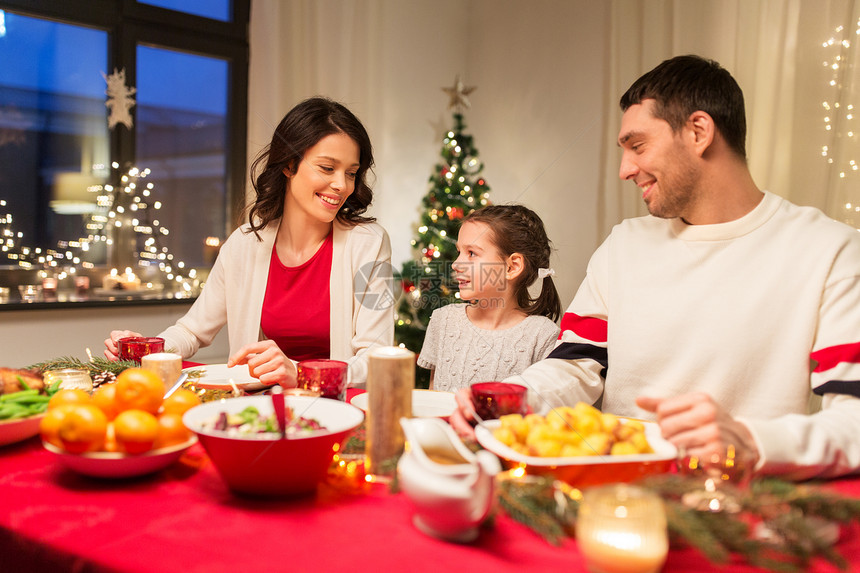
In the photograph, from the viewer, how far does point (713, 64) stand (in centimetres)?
162

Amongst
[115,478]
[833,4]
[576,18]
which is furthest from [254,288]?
[576,18]

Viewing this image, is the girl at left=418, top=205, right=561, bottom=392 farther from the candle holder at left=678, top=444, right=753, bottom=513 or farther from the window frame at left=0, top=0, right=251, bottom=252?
the window frame at left=0, top=0, right=251, bottom=252

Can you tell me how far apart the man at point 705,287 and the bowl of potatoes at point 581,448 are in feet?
1.39

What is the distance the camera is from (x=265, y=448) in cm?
86

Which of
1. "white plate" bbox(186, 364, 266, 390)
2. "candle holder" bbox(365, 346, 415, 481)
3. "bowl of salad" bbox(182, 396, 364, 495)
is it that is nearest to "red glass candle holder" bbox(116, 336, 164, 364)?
"white plate" bbox(186, 364, 266, 390)

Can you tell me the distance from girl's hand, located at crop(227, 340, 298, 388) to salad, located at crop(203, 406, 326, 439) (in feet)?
1.67

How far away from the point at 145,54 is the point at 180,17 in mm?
307

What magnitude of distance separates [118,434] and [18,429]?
322 mm

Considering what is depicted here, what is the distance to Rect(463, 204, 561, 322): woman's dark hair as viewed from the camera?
96.0 inches

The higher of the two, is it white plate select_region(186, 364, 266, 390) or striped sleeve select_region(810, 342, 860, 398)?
striped sleeve select_region(810, 342, 860, 398)

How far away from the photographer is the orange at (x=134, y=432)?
910 mm

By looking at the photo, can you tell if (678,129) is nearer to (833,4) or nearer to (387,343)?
(387,343)

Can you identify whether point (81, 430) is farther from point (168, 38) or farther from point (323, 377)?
point (168, 38)

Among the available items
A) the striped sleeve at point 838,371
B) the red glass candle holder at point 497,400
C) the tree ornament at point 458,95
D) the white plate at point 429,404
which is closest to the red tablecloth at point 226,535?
the red glass candle holder at point 497,400
